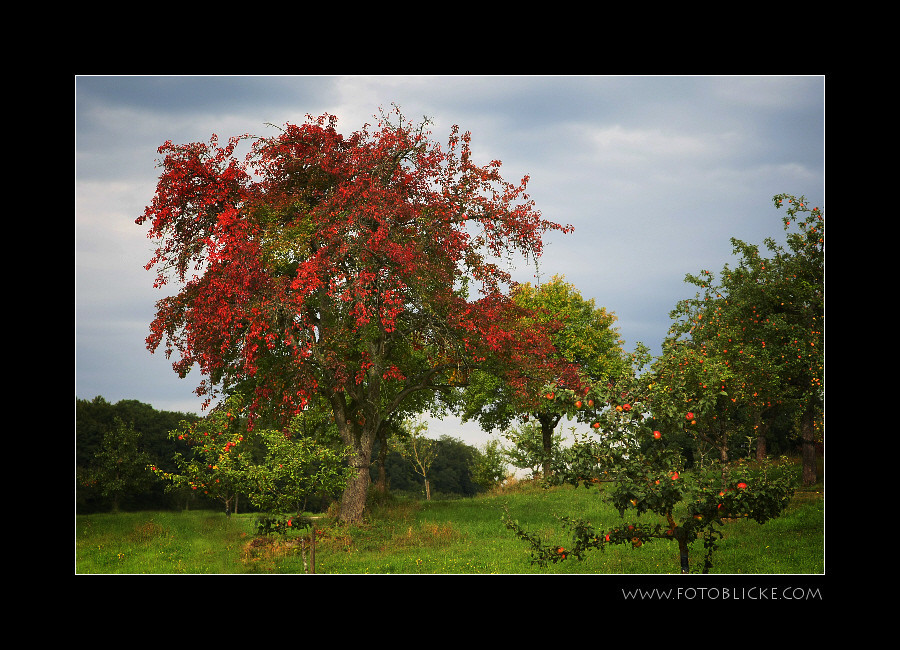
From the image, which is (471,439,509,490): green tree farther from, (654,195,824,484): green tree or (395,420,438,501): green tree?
(654,195,824,484): green tree

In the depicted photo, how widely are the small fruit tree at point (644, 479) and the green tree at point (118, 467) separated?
11483mm

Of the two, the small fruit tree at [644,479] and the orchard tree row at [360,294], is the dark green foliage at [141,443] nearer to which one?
the orchard tree row at [360,294]

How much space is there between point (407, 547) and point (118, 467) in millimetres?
7966

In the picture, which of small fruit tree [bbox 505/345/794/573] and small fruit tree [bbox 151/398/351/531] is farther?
small fruit tree [bbox 151/398/351/531]

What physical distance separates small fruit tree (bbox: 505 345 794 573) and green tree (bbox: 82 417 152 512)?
11483 mm

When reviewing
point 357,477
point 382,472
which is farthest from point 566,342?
point 357,477

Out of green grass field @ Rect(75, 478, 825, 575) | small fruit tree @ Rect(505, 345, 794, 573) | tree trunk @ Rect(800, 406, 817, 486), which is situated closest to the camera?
small fruit tree @ Rect(505, 345, 794, 573)

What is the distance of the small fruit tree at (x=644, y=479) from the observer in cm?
902

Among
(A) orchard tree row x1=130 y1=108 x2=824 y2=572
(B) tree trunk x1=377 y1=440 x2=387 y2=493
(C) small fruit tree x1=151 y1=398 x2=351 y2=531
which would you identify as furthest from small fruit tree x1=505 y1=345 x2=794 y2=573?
(B) tree trunk x1=377 y1=440 x2=387 y2=493

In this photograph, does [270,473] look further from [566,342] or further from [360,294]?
[566,342]

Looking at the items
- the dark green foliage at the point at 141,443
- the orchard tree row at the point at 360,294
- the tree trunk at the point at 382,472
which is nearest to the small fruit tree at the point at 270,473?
the orchard tree row at the point at 360,294

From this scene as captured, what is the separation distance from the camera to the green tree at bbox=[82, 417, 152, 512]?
16109mm
